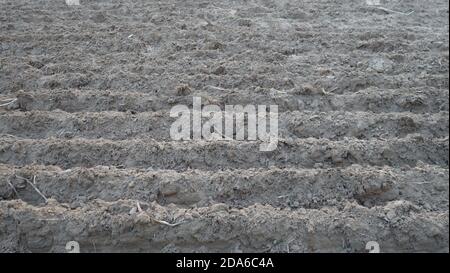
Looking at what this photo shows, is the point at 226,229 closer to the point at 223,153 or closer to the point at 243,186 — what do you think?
the point at 243,186

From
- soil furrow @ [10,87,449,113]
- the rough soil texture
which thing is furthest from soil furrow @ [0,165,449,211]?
soil furrow @ [10,87,449,113]

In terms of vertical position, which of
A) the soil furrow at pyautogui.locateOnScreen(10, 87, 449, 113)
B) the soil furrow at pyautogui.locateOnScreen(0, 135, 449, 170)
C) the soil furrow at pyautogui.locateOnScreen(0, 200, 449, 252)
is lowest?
the soil furrow at pyautogui.locateOnScreen(0, 200, 449, 252)

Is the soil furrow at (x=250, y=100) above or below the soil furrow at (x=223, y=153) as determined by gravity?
above

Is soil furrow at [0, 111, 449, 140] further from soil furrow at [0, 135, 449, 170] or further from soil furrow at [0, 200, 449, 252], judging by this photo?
soil furrow at [0, 200, 449, 252]

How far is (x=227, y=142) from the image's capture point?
334cm

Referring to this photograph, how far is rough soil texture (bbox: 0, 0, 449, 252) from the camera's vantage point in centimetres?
270

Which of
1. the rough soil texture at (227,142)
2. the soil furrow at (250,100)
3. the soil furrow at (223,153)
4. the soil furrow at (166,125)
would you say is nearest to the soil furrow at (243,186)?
the rough soil texture at (227,142)

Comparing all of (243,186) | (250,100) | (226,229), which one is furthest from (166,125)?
(226,229)

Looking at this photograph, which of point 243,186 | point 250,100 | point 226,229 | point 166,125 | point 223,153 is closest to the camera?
point 226,229

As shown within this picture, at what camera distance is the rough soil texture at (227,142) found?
270 cm

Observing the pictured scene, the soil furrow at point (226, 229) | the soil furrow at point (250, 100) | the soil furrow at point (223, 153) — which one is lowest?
the soil furrow at point (226, 229)

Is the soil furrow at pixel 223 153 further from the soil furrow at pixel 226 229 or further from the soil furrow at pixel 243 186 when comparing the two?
the soil furrow at pixel 226 229

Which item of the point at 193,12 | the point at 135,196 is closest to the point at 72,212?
the point at 135,196

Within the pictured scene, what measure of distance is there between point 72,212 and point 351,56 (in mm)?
3067
